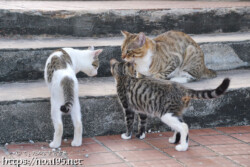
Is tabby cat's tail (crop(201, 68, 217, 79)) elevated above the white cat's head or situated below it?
below

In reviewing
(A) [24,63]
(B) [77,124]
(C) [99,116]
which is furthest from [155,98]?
(A) [24,63]

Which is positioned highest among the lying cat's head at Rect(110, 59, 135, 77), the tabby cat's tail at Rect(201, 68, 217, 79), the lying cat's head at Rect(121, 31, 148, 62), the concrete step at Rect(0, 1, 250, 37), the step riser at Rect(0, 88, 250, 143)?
the concrete step at Rect(0, 1, 250, 37)

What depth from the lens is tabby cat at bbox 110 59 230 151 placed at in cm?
451

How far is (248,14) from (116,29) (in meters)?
2.20

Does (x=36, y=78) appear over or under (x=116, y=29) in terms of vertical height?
under

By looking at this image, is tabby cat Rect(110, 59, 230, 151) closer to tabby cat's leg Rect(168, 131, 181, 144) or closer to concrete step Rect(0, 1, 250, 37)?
tabby cat's leg Rect(168, 131, 181, 144)

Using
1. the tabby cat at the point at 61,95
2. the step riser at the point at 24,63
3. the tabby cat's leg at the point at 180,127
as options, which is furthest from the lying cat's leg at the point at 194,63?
the tabby cat at the point at 61,95

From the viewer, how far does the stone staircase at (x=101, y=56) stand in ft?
15.7

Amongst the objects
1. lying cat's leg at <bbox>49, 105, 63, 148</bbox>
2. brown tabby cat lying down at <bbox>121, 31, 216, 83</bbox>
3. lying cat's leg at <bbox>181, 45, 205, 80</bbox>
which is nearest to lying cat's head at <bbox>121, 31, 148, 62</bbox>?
brown tabby cat lying down at <bbox>121, 31, 216, 83</bbox>

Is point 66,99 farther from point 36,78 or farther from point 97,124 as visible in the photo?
point 36,78

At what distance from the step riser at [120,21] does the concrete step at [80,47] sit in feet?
0.52

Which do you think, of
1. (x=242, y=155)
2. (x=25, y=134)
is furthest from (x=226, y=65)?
(x=25, y=134)

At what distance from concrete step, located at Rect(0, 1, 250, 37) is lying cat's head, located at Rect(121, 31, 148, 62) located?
1229 millimetres

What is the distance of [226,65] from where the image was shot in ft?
21.4
